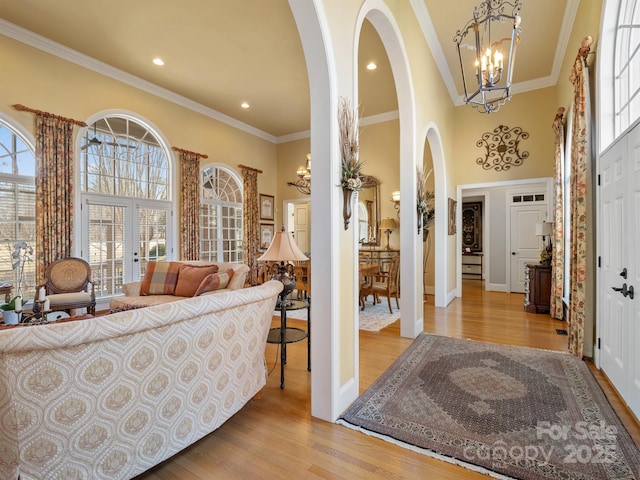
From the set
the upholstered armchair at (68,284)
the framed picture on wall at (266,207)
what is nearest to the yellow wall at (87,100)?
the framed picture on wall at (266,207)

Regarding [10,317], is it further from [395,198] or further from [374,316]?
[395,198]

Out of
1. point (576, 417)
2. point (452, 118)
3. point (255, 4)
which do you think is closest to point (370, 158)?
point (452, 118)

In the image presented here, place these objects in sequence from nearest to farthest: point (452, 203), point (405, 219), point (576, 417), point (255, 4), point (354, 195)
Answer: point (576, 417) < point (354, 195) < point (255, 4) < point (405, 219) < point (452, 203)

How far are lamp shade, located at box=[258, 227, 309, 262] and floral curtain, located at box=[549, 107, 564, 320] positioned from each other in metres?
4.32

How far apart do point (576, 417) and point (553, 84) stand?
611 centimetres

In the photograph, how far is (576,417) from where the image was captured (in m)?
2.22

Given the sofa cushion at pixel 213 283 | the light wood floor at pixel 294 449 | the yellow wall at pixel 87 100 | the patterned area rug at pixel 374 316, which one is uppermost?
the yellow wall at pixel 87 100

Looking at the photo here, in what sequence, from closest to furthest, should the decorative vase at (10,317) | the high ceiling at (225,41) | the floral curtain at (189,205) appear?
the decorative vase at (10,317)
the high ceiling at (225,41)
the floral curtain at (189,205)

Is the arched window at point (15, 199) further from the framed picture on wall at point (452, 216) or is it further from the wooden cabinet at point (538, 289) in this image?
the wooden cabinet at point (538, 289)

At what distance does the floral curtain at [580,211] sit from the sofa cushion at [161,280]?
4.78 meters

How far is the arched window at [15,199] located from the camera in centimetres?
430

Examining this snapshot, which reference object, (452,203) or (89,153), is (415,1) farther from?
(89,153)

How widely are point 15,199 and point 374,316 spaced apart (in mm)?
5418

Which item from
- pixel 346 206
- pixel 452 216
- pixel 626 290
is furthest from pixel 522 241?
pixel 346 206
